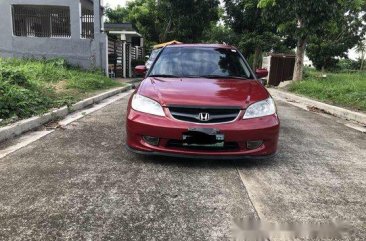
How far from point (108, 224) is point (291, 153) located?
299cm

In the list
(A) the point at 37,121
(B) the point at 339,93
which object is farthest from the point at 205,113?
(B) the point at 339,93

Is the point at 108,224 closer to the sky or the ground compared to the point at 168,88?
closer to the ground

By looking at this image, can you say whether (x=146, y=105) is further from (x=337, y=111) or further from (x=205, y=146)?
(x=337, y=111)

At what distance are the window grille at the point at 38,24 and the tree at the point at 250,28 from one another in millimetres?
13843

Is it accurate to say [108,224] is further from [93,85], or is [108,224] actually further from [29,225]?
[93,85]

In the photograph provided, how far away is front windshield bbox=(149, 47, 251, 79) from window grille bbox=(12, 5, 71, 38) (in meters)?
13.2

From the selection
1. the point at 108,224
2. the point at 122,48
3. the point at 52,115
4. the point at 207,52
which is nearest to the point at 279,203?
the point at 108,224

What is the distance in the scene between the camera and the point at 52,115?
22.7 ft

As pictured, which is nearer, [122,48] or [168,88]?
[168,88]

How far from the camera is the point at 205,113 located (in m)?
4.07

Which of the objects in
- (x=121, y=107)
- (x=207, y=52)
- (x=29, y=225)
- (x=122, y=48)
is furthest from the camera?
(x=122, y=48)

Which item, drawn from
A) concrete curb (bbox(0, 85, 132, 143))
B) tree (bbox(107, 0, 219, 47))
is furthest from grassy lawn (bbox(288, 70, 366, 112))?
tree (bbox(107, 0, 219, 47))

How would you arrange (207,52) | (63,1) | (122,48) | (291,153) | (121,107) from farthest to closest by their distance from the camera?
(122,48)
(63,1)
(121,107)
(207,52)
(291,153)

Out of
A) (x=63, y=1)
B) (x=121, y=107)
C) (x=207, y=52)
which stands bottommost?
(x=121, y=107)
